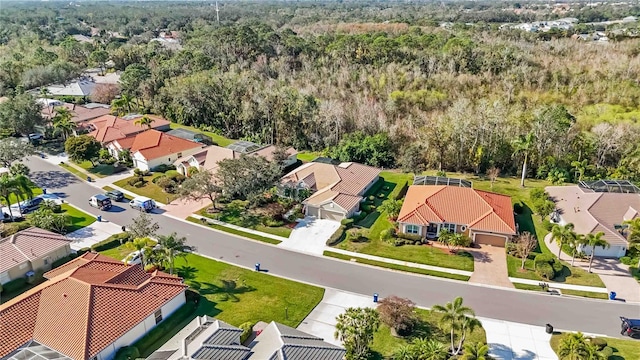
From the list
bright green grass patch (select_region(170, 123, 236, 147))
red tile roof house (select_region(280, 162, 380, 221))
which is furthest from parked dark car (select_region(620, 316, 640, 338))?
bright green grass patch (select_region(170, 123, 236, 147))

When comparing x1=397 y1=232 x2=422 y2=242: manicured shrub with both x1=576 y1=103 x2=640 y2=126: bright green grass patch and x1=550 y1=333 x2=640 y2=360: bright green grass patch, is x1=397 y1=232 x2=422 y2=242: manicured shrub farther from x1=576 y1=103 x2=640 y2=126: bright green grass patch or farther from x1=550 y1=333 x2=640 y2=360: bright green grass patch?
x1=576 y1=103 x2=640 y2=126: bright green grass patch

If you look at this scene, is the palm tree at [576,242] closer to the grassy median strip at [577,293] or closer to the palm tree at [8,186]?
the grassy median strip at [577,293]

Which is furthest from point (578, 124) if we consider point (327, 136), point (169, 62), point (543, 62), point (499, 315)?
point (169, 62)

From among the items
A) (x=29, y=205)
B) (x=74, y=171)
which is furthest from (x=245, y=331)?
(x=74, y=171)

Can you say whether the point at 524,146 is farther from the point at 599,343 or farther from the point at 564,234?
the point at 599,343

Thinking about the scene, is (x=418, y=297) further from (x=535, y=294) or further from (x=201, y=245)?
(x=201, y=245)

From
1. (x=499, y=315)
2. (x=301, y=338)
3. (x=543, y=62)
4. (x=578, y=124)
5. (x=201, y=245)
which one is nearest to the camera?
(x=301, y=338)

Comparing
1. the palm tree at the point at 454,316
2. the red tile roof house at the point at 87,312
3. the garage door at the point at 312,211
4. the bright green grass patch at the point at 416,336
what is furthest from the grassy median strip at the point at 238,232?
the palm tree at the point at 454,316
